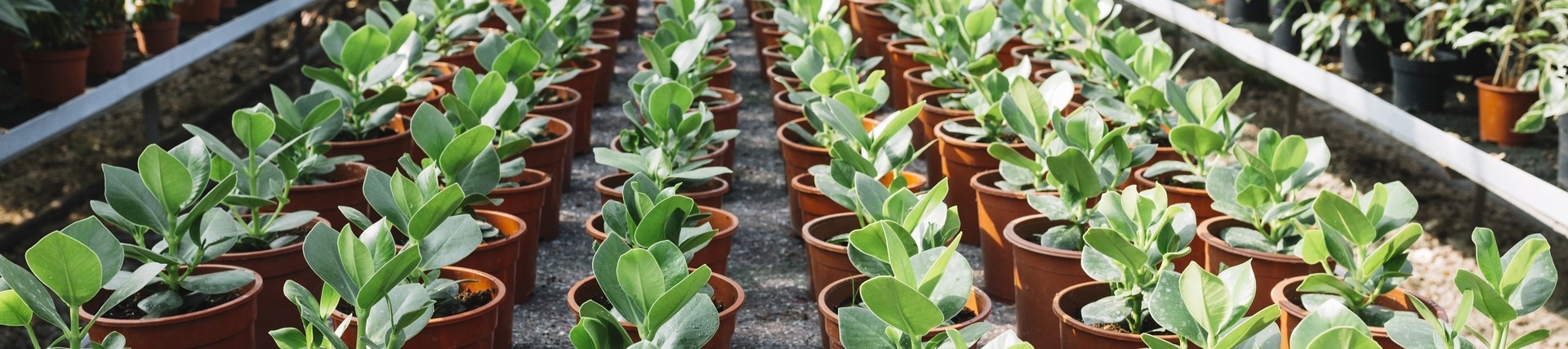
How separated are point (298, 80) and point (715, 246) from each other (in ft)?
11.0

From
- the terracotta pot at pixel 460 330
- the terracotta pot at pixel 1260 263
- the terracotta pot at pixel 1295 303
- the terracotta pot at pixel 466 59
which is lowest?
the terracotta pot at pixel 466 59

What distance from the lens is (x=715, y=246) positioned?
6.62ft

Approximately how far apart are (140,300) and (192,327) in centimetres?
16

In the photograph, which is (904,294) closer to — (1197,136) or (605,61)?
(1197,136)

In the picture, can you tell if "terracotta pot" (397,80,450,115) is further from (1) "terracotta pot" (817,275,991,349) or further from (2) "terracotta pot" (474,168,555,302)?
(1) "terracotta pot" (817,275,991,349)

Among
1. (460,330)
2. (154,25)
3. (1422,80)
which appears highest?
(460,330)

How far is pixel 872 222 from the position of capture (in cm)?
179

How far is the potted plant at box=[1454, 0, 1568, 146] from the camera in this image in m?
3.02

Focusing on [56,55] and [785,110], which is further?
[56,55]

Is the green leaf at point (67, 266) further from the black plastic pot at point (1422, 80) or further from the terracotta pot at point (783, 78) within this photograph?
the black plastic pot at point (1422, 80)

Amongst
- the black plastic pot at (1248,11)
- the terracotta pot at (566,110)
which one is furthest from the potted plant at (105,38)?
the black plastic pot at (1248,11)

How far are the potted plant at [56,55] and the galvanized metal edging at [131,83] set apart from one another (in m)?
0.04

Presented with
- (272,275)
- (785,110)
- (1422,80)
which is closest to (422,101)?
(785,110)

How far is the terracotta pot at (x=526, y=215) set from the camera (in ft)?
6.99
